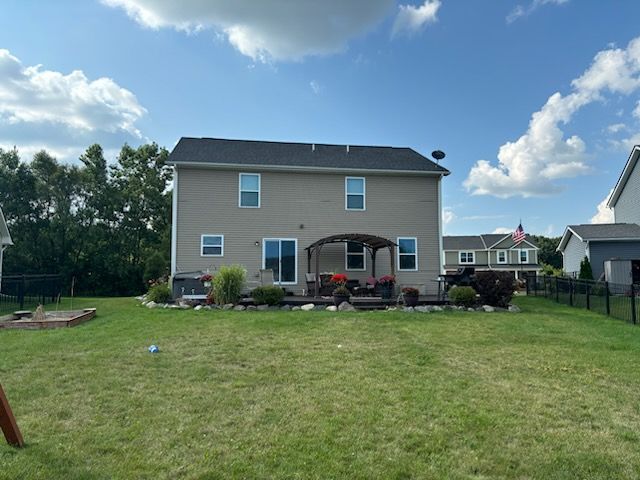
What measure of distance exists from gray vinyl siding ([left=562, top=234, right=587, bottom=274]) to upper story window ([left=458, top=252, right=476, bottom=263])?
1907 centimetres

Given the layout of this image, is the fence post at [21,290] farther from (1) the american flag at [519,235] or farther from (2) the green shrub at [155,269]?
(1) the american flag at [519,235]

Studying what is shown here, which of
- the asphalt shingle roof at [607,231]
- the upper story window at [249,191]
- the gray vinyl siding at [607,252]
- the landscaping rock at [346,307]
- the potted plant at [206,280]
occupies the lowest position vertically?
the landscaping rock at [346,307]

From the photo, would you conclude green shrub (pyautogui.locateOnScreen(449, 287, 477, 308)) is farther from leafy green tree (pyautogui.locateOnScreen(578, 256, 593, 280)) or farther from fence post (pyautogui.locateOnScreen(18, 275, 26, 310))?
fence post (pyautogui.locateOnScreen(18, 275, 26, 310))

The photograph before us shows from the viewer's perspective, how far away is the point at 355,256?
16078 mm

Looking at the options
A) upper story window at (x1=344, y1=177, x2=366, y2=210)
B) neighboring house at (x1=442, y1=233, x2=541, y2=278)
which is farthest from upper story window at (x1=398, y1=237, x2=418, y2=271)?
neighboring house at (x1=442, y1=233, x2=541, y2=278)

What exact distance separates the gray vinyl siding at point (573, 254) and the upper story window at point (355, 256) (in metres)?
12.7

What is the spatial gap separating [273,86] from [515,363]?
1215 centimetres

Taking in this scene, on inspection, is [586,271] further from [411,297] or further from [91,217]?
[91,217]

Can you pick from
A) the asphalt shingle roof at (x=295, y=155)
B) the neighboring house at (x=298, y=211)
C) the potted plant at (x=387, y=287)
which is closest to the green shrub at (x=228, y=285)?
the neighboring house at (x=298, y=211)

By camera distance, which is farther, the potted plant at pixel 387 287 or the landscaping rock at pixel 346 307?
the potted plant at pixel 387 287

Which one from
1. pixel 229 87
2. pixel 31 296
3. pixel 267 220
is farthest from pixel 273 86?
pixel 31 296

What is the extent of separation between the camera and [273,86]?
1464 centimetres

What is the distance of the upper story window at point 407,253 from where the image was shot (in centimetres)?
1614

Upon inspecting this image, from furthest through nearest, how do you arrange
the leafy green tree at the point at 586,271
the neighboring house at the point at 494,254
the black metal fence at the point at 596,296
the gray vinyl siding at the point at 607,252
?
1. the neighboring house at the point at 494,254
2. the gray vinyl siding at the point at 607,252
3. the leafy green tree at the point at 586,271
4. the black metal fence at the point at 596,296
